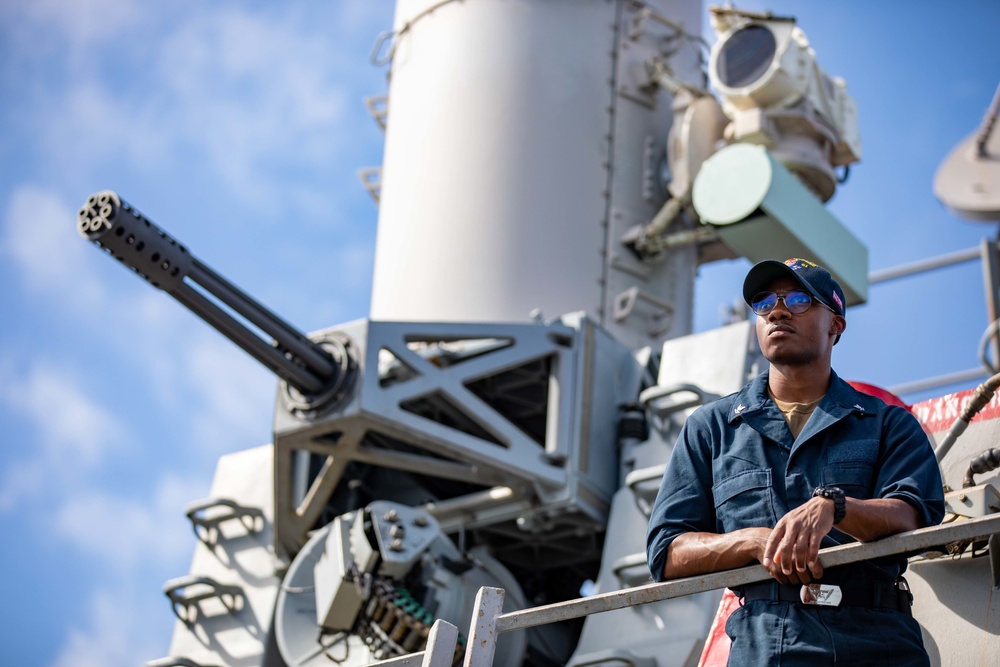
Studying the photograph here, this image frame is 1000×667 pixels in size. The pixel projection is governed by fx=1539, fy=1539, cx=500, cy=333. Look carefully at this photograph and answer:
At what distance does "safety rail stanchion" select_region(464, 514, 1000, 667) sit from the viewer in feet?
9.99

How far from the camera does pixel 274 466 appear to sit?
405 inches

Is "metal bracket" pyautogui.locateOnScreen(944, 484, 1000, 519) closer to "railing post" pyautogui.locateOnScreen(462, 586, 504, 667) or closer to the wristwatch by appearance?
the wristwatch

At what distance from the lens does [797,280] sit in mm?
3447

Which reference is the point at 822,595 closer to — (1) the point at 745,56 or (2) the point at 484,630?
(2) the point at 484,630

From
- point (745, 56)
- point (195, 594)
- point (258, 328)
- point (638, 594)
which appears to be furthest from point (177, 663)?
point (638, 594)

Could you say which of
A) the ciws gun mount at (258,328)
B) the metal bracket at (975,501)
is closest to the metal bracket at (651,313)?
the ciws gun mount at (258,328)

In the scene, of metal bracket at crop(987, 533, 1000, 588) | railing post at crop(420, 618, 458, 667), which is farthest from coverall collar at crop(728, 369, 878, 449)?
metal bracket at crop(987, 533, 1000, 588)

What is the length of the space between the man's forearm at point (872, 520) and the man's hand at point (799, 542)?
4 cm

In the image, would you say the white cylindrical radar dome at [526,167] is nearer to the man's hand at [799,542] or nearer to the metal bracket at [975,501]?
the metal bracket at [975,501]

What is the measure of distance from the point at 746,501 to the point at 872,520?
1.17ft

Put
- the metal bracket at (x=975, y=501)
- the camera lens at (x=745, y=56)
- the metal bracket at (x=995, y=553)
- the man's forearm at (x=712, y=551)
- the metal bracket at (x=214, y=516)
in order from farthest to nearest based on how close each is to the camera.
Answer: the camera lens at (x=745, y=56), the metal bracket at (x=214, y=516), the metal bracket at (x=975, y=501), the metal bracket at (x=995, y=553), the man's forearm at (x=712, y=551)

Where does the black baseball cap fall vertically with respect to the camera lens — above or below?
below

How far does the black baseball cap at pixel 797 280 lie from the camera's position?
135 inches

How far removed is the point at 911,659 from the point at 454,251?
811 centimetres
